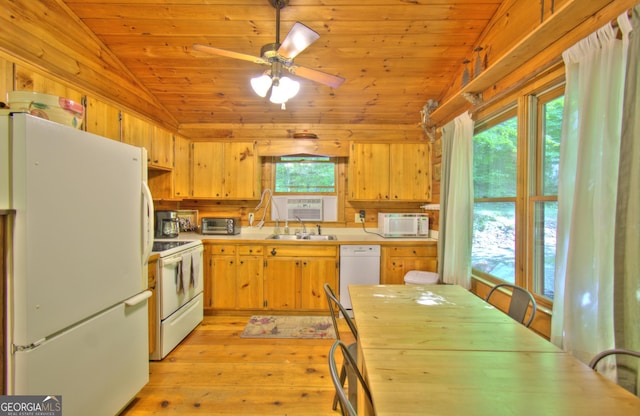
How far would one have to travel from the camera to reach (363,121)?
3562mm

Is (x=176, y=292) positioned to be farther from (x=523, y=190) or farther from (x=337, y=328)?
(x=523, y=190)

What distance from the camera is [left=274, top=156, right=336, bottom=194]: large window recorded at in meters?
3.74

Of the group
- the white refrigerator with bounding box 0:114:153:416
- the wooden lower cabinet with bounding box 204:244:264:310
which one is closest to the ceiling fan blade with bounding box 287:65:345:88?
the white refrigerator with bounding box 0:114:153:416

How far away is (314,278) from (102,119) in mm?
Result: 2480

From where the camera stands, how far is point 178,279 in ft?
8.14

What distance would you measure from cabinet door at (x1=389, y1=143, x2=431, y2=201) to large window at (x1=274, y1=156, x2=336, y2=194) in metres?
0.81

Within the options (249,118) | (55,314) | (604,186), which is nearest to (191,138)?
(249,118)

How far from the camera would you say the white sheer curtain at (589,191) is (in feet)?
4.08

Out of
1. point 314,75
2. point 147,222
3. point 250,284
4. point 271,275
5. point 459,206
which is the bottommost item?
point 250,284

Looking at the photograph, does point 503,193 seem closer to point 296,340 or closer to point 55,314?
point 296,340

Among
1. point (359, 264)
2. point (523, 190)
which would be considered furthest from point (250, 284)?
point (523, 190)

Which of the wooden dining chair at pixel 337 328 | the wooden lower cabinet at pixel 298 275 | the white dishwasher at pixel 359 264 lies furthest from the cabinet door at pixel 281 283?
the wooden dining chair at pixel 337 328

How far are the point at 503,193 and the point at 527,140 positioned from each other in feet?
1.58

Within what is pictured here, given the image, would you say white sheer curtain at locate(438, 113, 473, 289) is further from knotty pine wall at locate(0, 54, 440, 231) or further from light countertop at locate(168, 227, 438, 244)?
knotty pine wall at locate(0, 54, 440, 231)
